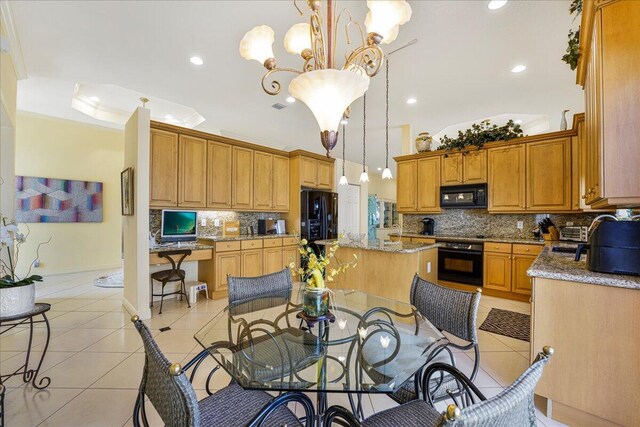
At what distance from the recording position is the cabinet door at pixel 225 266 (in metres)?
4.12

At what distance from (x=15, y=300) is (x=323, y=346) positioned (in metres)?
2.03

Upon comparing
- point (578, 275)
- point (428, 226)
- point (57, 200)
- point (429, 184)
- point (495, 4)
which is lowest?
point (578, 275)

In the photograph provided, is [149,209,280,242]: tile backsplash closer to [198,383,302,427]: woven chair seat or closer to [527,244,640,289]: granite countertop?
[198,383,302,427]: woven chair seat

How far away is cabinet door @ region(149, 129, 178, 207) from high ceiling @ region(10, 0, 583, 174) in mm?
671

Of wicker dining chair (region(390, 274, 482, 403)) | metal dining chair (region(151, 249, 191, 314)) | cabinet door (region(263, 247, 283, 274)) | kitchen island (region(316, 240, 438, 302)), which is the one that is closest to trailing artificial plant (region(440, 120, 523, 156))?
kitchen island (region(316, 240, 438, 302))

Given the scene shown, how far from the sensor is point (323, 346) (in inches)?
57.0

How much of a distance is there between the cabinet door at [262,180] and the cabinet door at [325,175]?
1112 mm

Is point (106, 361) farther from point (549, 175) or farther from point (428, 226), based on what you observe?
point (549, 175)

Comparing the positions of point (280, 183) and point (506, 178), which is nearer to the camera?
point (506, 178)

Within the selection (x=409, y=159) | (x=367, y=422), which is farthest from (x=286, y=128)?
(x=367, y=422)

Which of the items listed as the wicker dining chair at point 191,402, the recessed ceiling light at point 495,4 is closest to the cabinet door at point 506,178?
the recessed ceiling light at point 495,4

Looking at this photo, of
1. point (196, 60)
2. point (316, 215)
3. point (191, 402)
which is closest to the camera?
point (191, 402)

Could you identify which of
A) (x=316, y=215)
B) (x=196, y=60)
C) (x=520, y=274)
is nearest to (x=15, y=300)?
(x=196, y=60)

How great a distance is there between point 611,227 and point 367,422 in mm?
1743
